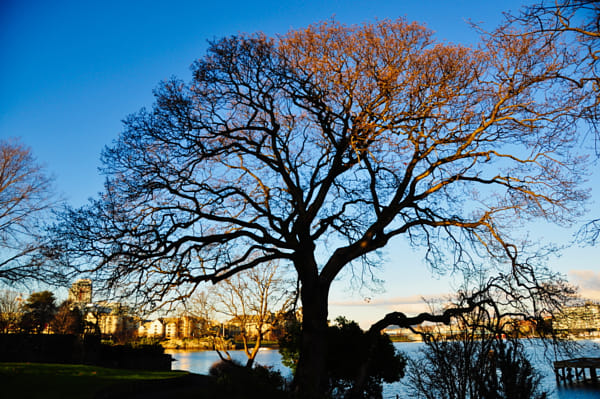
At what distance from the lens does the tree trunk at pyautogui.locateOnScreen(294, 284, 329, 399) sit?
427 inches

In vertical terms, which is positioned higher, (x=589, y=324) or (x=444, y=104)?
(x=444, y=104)

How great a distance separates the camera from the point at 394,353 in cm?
1833

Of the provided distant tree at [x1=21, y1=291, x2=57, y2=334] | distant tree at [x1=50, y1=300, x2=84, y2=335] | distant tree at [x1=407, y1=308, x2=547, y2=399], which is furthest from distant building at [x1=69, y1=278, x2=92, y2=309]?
distant tree at [x1=21, y1=291, x2=57, y2=334]

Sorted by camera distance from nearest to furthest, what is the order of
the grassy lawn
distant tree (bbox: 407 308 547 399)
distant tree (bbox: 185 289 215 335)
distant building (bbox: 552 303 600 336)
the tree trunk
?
1. distant tree (bbox: 407 308 547 399)
2. distant building (bbox: 552 303 600 336)
3. the tree trunk
4. the grassy lawn
5. distant tree (bbox: 185 289 215 335)

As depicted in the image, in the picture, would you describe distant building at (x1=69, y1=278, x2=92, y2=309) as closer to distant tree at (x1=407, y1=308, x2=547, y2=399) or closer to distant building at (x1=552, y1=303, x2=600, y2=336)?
distant tree at (x1=407, y1=308, x2=547, y2=399)

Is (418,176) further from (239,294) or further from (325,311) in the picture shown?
(239,294)

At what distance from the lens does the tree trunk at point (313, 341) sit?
10.9 m

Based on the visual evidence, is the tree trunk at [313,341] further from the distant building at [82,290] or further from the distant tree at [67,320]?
the distant tree at [67,320]

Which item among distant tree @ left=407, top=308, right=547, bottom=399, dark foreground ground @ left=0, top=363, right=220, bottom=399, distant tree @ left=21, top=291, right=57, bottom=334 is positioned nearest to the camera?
distant tree @ left=407, top=308, right=547, bottom=399

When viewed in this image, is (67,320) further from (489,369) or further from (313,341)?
(489,369)

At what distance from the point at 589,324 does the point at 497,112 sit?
5298mm

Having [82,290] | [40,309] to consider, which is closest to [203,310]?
[82,290]

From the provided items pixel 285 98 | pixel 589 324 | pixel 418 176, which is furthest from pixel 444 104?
pixel 589 324

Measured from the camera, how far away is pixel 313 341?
1120 centimetres
